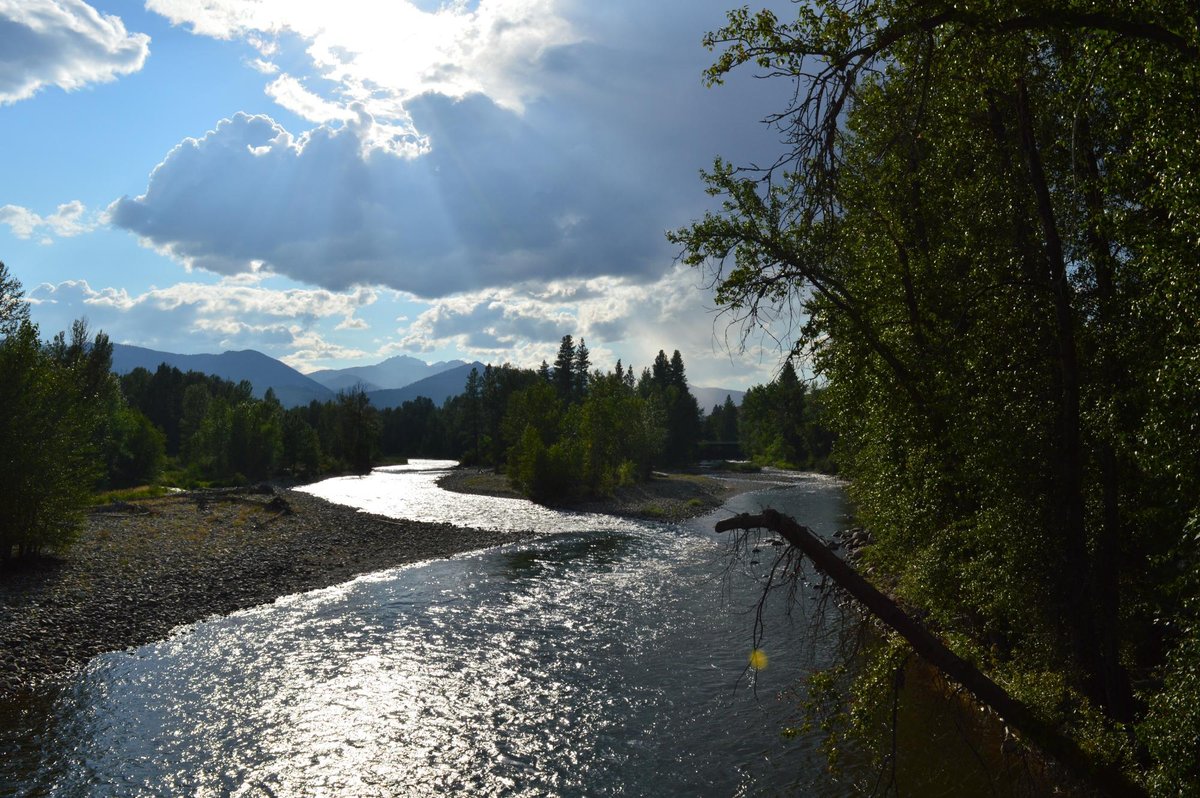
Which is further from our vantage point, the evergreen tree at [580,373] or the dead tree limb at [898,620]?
the evergreen tree at [580,373]

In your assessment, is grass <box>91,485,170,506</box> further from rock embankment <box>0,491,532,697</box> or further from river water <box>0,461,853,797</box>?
river water <box>0,461,853,797</box>

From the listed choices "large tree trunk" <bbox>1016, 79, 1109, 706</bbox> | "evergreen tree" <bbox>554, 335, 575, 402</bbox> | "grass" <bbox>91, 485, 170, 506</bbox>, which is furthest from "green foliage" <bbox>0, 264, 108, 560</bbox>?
"evergreen tree" <bbox>554, 335, 575, 402</bbox>

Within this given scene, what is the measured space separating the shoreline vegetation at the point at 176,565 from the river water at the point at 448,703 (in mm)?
1436

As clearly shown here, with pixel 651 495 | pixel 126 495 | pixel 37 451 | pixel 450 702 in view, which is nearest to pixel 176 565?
pixel 37 451

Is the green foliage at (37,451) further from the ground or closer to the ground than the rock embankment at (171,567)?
further from the ground

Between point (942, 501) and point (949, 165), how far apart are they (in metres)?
6.90

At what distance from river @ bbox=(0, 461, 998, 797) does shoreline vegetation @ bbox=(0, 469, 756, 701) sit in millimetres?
1406

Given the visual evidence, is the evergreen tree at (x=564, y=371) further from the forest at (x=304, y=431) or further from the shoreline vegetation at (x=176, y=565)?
the shoreline vegetation at (x=176, y=565)

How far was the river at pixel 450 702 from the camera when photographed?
13367 millimetres

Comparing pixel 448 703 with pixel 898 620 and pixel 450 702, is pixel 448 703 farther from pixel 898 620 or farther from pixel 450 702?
pixel 898 620

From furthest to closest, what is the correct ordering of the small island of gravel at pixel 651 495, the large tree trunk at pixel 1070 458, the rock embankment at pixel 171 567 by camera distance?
1. the small island of gravel at pixel 651 495
2. the rock embankment at pixel 171 567
3. the large tree trunk at pixel 1070 458

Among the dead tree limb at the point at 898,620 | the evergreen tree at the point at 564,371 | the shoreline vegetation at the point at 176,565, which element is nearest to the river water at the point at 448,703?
the dead tree limb at the point at 898,620

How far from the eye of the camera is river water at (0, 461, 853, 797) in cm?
1337

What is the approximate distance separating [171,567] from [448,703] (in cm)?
1953
